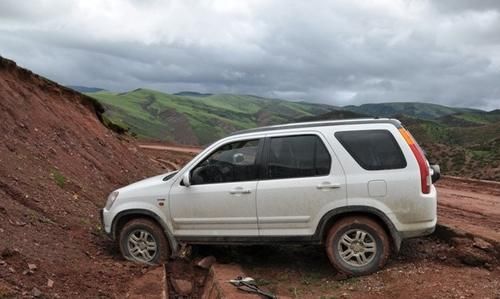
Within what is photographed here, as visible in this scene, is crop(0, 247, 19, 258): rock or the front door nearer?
crop(0, 247, 19, 258): rock

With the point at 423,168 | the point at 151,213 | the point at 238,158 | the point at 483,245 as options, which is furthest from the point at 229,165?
the point at 483,245

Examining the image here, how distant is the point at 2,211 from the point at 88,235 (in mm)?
1392

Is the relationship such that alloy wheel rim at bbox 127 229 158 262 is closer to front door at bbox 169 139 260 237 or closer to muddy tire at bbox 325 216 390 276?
front door at bbox 169 139 260 237

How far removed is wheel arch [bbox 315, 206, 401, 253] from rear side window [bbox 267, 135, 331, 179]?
20.7 inches

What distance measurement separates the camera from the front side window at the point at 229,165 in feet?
24.0

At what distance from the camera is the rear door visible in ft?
22.6

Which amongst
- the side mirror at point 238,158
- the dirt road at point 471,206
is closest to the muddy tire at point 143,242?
the side mirror at point 238,158

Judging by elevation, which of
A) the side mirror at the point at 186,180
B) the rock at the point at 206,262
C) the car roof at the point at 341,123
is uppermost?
the car roof at the point at 341,123

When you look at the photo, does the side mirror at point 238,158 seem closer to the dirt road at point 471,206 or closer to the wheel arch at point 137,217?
the wheel arch at point 137,217

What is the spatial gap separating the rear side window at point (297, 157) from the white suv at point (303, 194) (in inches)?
0.5

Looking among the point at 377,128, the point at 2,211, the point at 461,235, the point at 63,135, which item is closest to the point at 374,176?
the point at 377,128

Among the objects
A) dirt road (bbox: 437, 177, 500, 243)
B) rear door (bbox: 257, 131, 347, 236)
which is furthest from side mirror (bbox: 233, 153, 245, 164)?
dirt road (bbox: 437, 177, 500, 243)

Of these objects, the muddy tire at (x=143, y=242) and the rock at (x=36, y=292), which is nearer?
the rock at (x=36, y=292)

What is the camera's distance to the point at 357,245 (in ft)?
22.7
